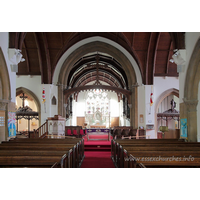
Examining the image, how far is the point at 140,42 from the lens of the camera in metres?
13.4

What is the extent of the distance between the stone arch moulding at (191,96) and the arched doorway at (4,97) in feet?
20.8

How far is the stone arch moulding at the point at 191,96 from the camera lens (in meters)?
7.56

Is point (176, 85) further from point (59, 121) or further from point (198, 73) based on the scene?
point (59, 121)

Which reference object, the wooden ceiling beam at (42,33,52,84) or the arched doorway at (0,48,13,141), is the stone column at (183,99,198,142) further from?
the wooden ceiling beam at (42,33,52,84)

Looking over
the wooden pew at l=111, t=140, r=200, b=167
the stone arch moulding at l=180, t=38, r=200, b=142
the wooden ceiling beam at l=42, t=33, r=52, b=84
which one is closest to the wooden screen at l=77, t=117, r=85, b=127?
the wooden ceiling beam at l=42, t=33, r=52, b=84

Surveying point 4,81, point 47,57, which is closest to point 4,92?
point 4,81

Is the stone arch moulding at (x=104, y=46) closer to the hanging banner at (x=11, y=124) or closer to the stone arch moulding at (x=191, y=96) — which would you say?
the stone arch moulding at (x=191, y=96)

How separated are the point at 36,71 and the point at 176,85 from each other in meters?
9.38

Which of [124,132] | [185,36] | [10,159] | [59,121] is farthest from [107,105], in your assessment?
[10,159]

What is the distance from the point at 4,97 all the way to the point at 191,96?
21.7 feet

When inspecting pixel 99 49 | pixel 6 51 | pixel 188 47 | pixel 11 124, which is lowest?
pixel 11 124

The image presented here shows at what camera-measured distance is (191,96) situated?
25.9 ft

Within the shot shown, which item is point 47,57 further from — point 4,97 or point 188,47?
point 188,47

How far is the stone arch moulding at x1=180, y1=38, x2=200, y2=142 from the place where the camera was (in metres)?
7.56
